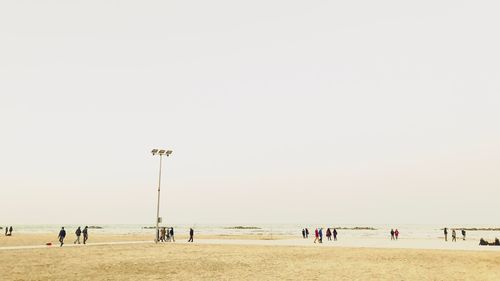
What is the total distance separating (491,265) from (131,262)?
19.3 m

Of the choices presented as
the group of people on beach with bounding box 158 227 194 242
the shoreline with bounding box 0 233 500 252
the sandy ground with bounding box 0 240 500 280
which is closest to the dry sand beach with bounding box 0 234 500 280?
the sandy ground with bounding box 0 240 500 280

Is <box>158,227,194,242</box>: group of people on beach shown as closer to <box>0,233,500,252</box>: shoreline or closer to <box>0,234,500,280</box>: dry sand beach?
<box>0,233,500,252</box>: shoreline

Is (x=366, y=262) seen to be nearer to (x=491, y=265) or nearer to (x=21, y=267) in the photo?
(x=491, y=265)

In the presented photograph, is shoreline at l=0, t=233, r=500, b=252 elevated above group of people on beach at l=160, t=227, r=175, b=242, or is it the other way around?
group of people on beach at l=160, t=227, r=175, b=242

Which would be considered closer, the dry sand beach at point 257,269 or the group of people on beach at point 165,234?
the dry sand beach at point 257,269

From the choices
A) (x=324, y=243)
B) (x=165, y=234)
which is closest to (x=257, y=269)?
(x=324, y=243)

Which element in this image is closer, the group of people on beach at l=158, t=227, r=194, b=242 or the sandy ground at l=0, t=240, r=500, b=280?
the sandy ground at l=0, t=240, r=500, b=280

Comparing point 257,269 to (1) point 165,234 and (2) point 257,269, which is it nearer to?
(2) point 257,269

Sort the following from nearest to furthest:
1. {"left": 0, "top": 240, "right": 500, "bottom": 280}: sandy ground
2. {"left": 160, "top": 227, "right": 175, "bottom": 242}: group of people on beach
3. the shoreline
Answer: {"left": 0, "top": 240, "right": 500, "bottom": 280}: sandy ground < the shoreline < {"left": 160, "top": 227, "right": 175, "bottom": 242}: group of people on beach

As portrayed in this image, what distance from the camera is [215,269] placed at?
21.4 meters

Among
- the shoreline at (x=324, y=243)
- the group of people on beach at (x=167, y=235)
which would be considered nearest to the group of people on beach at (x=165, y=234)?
the group of people on beach at (x=167, y=235)

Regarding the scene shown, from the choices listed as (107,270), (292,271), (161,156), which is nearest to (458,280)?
(292,271)

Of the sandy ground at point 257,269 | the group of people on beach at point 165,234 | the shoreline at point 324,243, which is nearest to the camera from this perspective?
the sandy ground at point 257,269

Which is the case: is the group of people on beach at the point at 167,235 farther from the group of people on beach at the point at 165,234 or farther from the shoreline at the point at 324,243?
the shoreline at the point at 324,243
